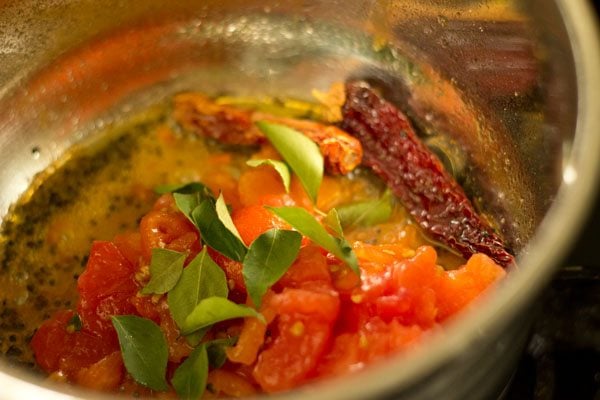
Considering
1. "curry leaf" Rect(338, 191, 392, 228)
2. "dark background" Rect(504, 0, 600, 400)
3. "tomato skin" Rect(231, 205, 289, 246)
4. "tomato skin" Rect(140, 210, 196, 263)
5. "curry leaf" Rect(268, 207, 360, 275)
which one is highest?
"curry leaf" Rect(268, 207, 360, 275)

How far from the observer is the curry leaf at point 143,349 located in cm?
101

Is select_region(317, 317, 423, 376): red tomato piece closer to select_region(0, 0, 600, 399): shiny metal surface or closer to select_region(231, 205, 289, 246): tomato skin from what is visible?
select_region(0, 0, 600, 399): shiny metal surface

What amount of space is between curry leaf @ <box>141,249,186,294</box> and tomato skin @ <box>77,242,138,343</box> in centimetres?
6

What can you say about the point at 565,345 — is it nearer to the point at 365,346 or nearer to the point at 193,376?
the point at 365,346

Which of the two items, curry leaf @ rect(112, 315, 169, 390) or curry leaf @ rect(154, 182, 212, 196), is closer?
curry leaf @ rect(112, 315, 169, 390)

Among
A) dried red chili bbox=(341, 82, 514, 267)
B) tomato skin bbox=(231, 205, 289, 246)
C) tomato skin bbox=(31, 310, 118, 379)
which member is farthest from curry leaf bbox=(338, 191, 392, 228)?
tomato skin bbox=(31, 310, 118, 379)

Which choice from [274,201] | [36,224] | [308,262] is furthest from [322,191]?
[36,224]

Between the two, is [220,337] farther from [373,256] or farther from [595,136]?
[595,136]

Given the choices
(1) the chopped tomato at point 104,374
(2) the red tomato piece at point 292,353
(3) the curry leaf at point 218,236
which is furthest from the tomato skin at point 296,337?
→ (1) the chopped tomato at point 104,374

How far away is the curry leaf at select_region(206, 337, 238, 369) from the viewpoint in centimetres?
101

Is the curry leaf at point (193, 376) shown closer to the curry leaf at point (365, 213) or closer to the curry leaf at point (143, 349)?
the curry leaf at point (143, 349)

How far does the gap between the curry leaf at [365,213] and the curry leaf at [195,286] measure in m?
0.27

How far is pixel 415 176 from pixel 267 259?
0.38 metres

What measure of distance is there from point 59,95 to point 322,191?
20.6 inches
